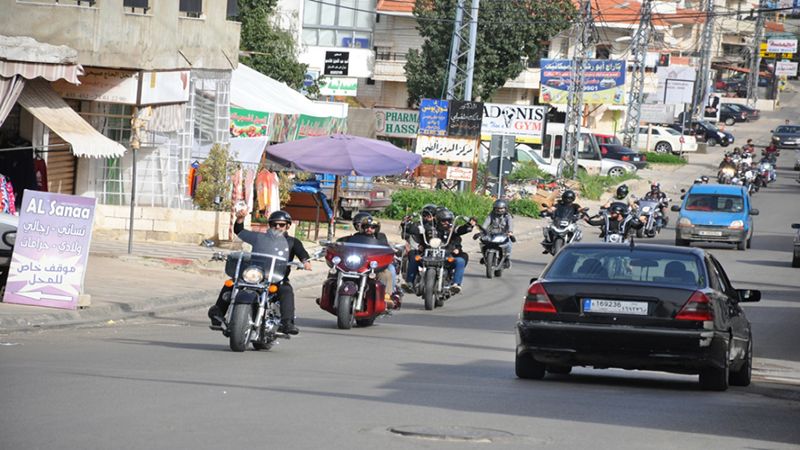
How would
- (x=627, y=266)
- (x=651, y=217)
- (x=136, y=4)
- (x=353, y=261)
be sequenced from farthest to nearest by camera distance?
(x=651, y=217) → (x=136, y=4) → (x=353, y=261) → (x=627, y=266)

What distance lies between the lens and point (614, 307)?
13148mm

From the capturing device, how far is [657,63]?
3851 inches

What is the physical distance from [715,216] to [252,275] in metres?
25.6

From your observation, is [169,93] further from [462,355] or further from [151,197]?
[462,355]

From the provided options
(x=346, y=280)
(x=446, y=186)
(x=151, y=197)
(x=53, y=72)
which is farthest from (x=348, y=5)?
(x=346, y=280)

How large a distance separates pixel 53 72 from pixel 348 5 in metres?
58.1

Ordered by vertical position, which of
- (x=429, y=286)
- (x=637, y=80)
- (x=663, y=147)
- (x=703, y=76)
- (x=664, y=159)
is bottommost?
(x=429, y=286)

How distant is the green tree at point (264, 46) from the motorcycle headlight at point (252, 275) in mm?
39394

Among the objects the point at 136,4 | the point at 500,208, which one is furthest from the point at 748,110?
the point at 136,4

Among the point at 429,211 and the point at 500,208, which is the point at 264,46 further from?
the point at 429,211

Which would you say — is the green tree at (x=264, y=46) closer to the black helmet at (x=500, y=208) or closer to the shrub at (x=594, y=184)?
the shrub at (x=594, y=184)

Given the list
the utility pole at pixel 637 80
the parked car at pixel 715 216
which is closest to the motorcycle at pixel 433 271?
the parked car at pixel 715 216

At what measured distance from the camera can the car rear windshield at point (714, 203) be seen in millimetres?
39844

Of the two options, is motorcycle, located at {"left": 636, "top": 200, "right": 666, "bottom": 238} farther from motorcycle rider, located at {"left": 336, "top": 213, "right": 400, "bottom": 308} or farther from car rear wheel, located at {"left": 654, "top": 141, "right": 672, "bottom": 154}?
car rear wheel, located at {"left": 654, "top": 141, "right": 672, "bottom": 154}
